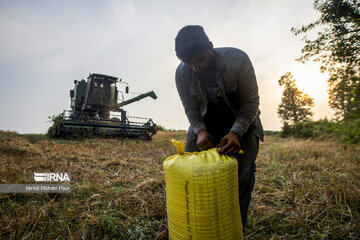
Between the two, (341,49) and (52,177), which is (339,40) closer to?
(341,49)

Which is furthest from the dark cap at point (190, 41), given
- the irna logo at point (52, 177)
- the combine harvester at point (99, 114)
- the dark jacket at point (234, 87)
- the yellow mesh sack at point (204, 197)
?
the combine harvester at point (99, 114)

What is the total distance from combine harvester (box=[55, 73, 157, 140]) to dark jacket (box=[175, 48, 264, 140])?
26.9 feet

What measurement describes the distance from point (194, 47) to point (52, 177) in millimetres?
3052

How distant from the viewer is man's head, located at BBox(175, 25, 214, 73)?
1447mm

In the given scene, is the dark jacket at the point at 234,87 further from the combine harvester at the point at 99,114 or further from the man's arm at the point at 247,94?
the combine harvester at the point at 99,114

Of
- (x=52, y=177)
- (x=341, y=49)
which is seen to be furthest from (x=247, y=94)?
(x=341, y=49)

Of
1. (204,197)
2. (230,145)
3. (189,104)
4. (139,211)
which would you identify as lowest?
(139,211)

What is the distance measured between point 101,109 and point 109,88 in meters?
1.46

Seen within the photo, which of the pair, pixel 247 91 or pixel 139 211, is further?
pixel 139 211

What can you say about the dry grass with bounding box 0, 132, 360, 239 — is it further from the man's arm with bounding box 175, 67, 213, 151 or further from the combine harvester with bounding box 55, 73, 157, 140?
the combine harvester with bounding box 55, 73, 157, 140

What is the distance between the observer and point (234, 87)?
1664 millimetres

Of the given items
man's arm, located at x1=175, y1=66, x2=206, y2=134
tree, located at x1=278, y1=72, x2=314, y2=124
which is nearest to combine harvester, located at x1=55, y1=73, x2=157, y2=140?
man's arm, located at x1=175, y1=66, x2=206, y2=134

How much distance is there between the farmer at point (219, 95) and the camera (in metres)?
1.50

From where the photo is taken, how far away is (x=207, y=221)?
114 centimetres
